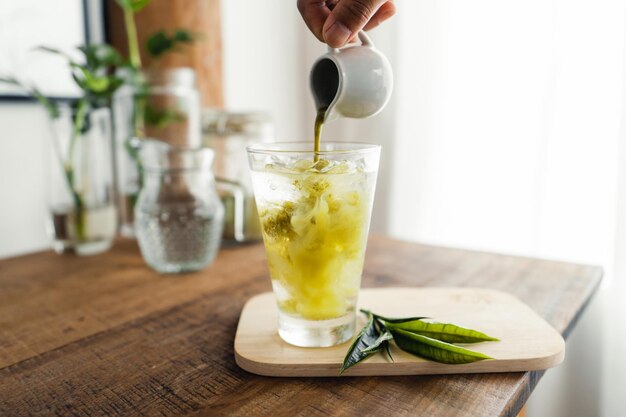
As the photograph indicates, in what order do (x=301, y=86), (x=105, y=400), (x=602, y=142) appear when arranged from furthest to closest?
(x=301, y=86), (x=602, y=142), (x=105, y=400)

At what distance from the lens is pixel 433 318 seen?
33.2 inches

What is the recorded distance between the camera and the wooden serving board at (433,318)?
0.68 meters

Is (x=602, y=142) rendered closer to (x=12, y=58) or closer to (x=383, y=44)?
(x=383, y=44)

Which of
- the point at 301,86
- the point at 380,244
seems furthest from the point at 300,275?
the point at 301,86

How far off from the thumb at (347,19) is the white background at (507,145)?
3.42 feet

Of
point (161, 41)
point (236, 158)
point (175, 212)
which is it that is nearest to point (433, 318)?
point (175, 212)

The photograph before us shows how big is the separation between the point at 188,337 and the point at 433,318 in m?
0.39

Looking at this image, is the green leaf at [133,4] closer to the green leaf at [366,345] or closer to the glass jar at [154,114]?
the glass jar at [154,114]

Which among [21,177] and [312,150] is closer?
[312,150]

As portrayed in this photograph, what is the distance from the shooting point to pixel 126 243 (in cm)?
147

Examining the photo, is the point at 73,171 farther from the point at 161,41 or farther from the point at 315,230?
the point at 315,230

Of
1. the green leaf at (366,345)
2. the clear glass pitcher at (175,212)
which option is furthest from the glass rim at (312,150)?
the clear glass pitcher at (175,212)

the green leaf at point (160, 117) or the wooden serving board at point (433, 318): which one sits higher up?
the green leaf at point (160, 117)

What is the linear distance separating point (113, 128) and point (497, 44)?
124cm
